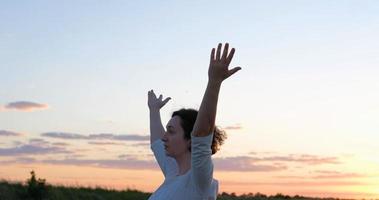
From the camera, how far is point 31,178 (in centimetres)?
2656

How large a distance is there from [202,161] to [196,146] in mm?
103

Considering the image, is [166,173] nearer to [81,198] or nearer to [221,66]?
[221,66]

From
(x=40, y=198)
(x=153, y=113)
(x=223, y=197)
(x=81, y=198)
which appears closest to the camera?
(x=153, y=113)

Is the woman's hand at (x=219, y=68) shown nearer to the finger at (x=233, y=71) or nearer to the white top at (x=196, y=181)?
the finger at (x=233, y=71)

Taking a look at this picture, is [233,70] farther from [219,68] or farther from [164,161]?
[164,161]

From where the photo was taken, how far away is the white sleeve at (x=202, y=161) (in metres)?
4.23

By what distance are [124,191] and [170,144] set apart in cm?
2708

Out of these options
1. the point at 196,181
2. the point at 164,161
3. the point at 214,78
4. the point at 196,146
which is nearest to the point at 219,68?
the point at 214,78

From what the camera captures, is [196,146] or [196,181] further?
[196,181]

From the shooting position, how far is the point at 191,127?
4793 millimetres

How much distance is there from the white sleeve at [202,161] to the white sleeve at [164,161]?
58cm

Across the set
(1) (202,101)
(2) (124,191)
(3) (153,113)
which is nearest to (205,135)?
(1) (202,101)

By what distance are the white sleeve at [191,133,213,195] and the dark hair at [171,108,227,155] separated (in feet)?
1.15

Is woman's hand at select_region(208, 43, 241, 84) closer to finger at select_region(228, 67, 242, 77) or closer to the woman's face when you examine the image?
finger at select_region(228, 67, 242, 77)
